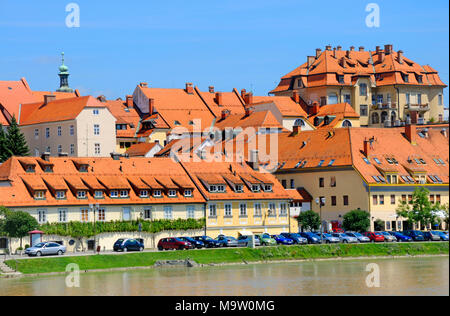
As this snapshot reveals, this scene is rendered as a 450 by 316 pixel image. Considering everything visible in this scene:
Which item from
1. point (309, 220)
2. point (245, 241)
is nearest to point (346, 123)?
point (309, 220)

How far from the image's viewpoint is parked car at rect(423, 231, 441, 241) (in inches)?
3886

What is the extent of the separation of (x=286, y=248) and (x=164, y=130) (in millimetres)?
62857

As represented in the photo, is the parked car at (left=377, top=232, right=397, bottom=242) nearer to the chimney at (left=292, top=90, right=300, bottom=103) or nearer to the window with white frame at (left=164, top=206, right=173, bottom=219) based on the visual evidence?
the window with white frame at (left=164, top=206, right=173, bottom=219)

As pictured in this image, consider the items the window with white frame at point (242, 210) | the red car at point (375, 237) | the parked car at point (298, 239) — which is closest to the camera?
the parked car at point (298, 239)

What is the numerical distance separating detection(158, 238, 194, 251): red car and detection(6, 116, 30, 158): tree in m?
38.9

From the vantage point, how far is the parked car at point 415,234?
9938cm

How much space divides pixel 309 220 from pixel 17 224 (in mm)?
33651

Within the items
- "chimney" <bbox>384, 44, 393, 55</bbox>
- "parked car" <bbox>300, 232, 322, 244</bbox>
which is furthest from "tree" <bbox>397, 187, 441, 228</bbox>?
"chimney" <bbox>384, 44, 393, 55</bbox>

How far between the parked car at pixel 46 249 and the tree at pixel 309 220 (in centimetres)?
3144

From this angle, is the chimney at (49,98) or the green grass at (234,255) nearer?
the green grass at (234,255)

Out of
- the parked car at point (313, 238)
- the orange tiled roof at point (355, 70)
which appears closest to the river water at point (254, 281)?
the parked car at point (313, 238)

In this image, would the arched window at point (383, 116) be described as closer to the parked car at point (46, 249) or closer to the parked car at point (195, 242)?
the parked car at point (195, 242)
